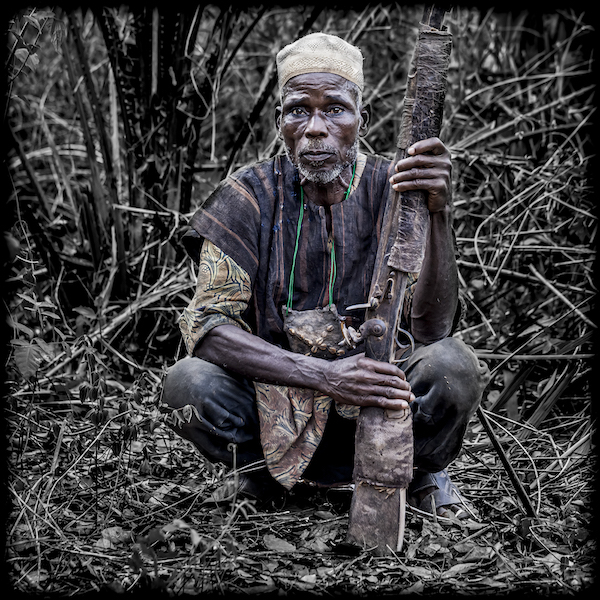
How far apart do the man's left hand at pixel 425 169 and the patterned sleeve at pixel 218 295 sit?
28.1 inches

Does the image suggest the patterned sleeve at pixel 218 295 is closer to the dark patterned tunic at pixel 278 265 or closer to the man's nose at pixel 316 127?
the dark patterned tunic at pixel 278 265

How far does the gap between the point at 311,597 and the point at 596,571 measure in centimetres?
91

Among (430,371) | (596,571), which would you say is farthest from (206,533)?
(596,571)

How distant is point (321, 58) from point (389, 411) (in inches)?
50.4

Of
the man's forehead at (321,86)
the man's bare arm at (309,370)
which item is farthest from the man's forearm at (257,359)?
the man's forehead at (321,86)

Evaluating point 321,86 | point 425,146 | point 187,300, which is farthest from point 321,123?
point 187,300

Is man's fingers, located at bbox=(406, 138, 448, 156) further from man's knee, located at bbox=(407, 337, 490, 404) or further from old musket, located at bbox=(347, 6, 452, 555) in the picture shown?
man's knee, located at bbox=(407, 337, 490, 404)

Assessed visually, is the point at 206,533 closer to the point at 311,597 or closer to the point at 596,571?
the point at 311,597

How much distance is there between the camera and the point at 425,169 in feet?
6.85

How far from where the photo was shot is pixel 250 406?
8.46 ft

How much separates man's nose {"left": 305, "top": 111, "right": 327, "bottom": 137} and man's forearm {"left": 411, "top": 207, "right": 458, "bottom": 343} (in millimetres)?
527

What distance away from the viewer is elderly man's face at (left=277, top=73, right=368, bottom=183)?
7.98 feet

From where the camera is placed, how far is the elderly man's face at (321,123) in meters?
2.43

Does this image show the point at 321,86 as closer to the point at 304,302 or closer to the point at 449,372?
the point at 304,302
